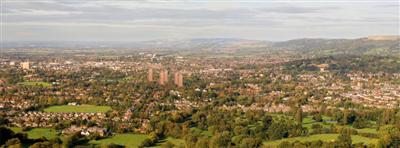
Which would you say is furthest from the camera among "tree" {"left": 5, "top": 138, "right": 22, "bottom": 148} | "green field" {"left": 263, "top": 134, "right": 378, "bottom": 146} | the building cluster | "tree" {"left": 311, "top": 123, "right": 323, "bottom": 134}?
the building cluster

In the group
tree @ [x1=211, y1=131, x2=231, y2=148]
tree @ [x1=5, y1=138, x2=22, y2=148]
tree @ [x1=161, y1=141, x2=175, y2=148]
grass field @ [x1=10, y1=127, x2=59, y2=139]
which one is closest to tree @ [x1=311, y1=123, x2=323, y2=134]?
tree @ [x1=211, y1=131, x2=231, y2=148]

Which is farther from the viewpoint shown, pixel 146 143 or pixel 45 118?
pixel 45 118

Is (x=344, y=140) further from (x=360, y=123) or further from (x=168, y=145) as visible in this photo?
(x=168, y=145)

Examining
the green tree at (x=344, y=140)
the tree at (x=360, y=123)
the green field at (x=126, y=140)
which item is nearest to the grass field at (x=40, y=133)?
the green field at (x=126, y=140)

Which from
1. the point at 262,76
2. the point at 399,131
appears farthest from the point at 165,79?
the point at 399,131

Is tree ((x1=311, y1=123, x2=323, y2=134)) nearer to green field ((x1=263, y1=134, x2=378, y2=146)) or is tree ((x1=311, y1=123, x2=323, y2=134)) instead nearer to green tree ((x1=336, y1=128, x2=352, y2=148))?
green field ((x1=263, y1=134, x2=378, y2=146))

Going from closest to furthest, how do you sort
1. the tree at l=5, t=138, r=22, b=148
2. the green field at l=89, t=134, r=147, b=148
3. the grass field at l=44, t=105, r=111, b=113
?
the tree at l=5, t=138, r=22, b=148, the green field at l=89, t=134, r=147, b=148, the grass field at l=44, t=105, r=111, b=113

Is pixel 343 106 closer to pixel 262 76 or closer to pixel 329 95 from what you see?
pixel 329 95

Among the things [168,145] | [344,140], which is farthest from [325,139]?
[168,145]

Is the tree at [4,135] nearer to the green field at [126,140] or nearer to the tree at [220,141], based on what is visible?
the green field at [126,140]
